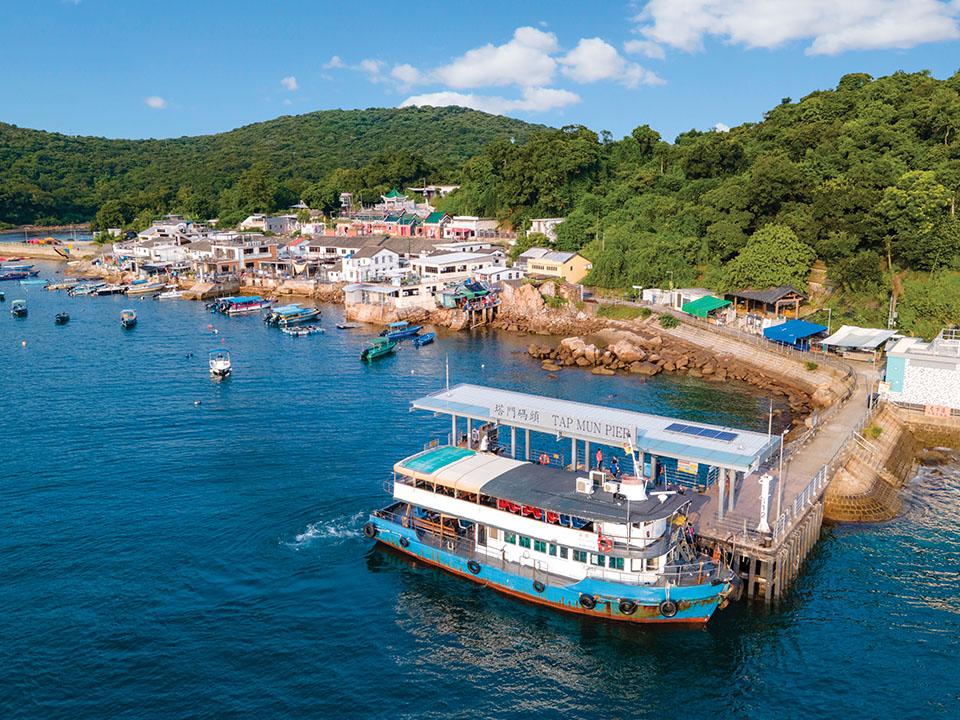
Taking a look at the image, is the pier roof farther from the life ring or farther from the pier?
the life ring

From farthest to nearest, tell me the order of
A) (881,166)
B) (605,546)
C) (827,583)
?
(881,166), (827,583), (605,546)

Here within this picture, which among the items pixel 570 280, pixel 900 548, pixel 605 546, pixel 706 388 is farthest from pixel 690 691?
pixel 570 280

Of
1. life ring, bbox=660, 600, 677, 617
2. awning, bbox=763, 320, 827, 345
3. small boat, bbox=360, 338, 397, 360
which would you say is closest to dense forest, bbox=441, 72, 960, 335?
awning, bbox=763, 320, 827, 345

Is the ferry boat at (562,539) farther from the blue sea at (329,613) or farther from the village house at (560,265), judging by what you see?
the village house at (560,265)

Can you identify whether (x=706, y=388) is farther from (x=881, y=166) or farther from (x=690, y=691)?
(x=690, y=691)

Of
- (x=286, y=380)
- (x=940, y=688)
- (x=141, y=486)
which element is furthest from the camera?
(x=286, y=380)

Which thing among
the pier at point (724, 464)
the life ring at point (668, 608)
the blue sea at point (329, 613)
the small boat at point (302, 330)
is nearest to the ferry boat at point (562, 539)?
the life ring at point (668, 608)

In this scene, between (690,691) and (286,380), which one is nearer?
(690,691)

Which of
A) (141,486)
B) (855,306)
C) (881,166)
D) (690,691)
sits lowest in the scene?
(690,691)
